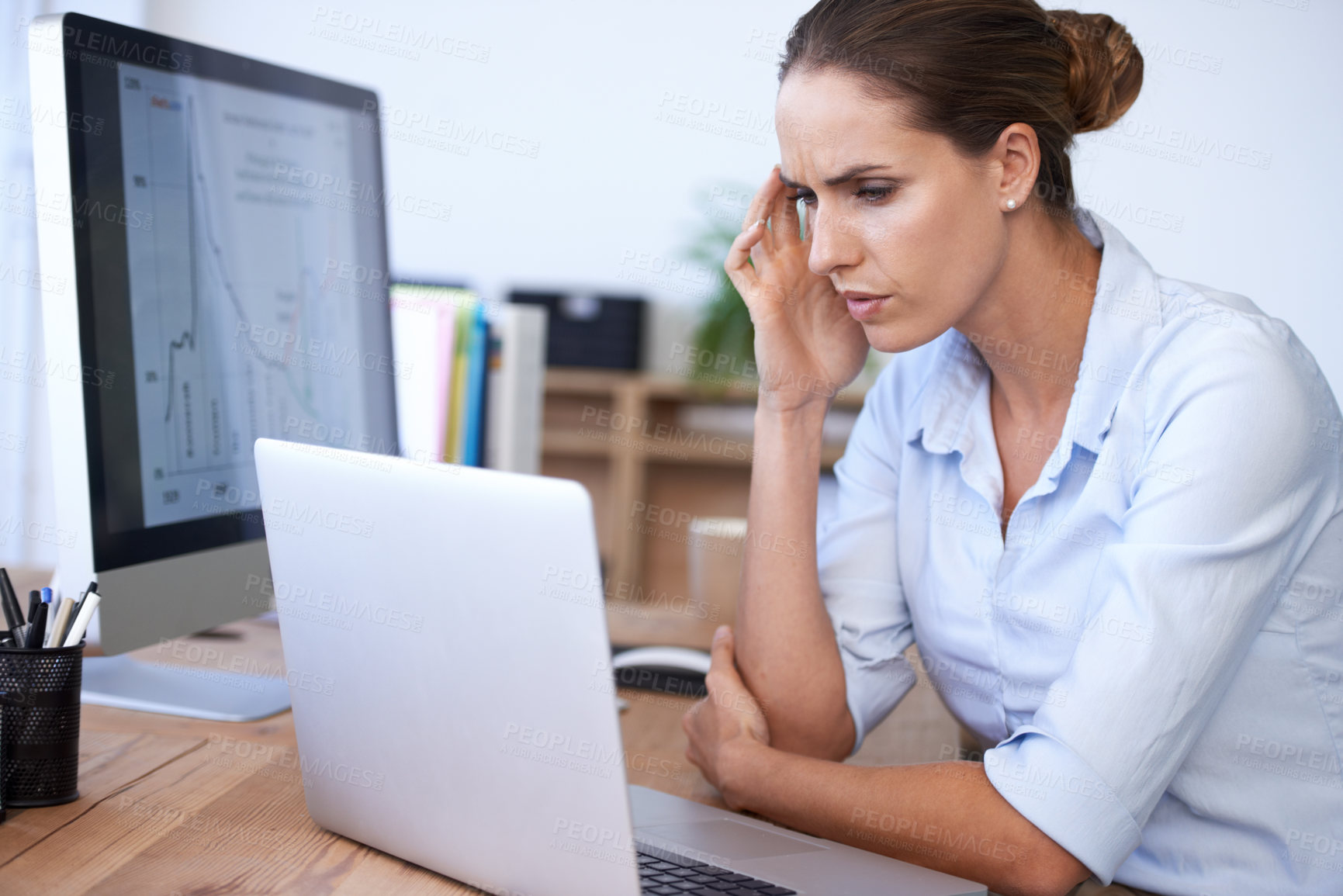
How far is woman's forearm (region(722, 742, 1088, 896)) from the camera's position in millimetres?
799

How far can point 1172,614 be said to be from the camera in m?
0.80

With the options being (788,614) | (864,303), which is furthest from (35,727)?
(864,303)

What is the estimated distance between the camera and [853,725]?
3.66 feet

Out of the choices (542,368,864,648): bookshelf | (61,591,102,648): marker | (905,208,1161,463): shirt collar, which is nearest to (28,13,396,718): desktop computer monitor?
(61,591,102,648): marker

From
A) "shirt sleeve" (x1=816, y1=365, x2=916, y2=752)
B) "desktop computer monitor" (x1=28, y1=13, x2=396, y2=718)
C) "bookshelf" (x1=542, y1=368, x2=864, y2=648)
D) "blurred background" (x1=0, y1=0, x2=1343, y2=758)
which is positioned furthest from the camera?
"bookshelf" (x1=542, y1=368, x2=864, y2=648)

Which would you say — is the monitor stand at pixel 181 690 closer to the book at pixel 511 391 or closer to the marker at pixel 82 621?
the marker at pixel 82 621

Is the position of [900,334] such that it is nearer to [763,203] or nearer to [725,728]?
[763,203]

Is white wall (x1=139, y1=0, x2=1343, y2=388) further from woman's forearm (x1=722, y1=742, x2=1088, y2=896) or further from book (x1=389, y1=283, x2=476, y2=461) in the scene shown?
woman's forearm (x1=722, y1=742, x2=1088, y2=896)

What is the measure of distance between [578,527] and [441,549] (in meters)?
0.10

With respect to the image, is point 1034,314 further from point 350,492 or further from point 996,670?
point 350,492

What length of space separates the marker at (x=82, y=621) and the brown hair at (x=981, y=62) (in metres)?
0.74

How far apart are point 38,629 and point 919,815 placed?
2.12 feet

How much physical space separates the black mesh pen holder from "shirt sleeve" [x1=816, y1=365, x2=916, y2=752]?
692 millimetres

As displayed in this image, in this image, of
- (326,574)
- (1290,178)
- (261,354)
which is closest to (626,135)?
(1290,178)
